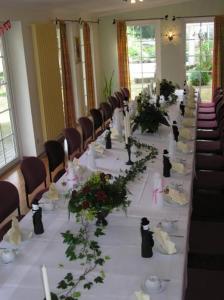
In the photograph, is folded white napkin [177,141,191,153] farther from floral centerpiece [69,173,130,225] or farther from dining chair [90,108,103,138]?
dining chair [90,108,103,138]

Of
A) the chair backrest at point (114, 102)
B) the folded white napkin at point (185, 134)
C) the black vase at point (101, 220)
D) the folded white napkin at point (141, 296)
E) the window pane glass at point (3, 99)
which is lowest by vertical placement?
the folded white napkin at point (141, 296)

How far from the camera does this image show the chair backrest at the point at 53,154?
5.42 metres

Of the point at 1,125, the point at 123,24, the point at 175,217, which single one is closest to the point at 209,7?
the point at 123,24

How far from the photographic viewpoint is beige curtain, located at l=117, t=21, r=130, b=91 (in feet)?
42.1

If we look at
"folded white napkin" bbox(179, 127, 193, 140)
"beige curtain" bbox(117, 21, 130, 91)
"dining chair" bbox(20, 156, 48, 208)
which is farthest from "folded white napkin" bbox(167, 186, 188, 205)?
"beige curtain" bbox(117, 21, 130, 91)

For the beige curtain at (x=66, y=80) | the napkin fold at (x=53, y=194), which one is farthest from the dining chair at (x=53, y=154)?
the beige curtain at (x=66, y=80)

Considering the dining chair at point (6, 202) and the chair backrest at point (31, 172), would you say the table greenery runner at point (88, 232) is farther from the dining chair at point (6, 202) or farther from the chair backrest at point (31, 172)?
the chair backrest at point (31, 172)

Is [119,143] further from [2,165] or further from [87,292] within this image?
[87,292]

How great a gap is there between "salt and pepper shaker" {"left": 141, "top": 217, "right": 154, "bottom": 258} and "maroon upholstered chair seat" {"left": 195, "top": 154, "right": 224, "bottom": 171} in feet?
10.5

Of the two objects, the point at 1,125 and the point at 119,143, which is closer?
the point at 119,143

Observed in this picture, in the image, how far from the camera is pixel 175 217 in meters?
3.51

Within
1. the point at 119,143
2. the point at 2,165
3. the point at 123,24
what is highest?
the point at 123,24

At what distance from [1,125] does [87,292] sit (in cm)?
556

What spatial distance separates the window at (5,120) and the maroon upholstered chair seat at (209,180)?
3.91m
